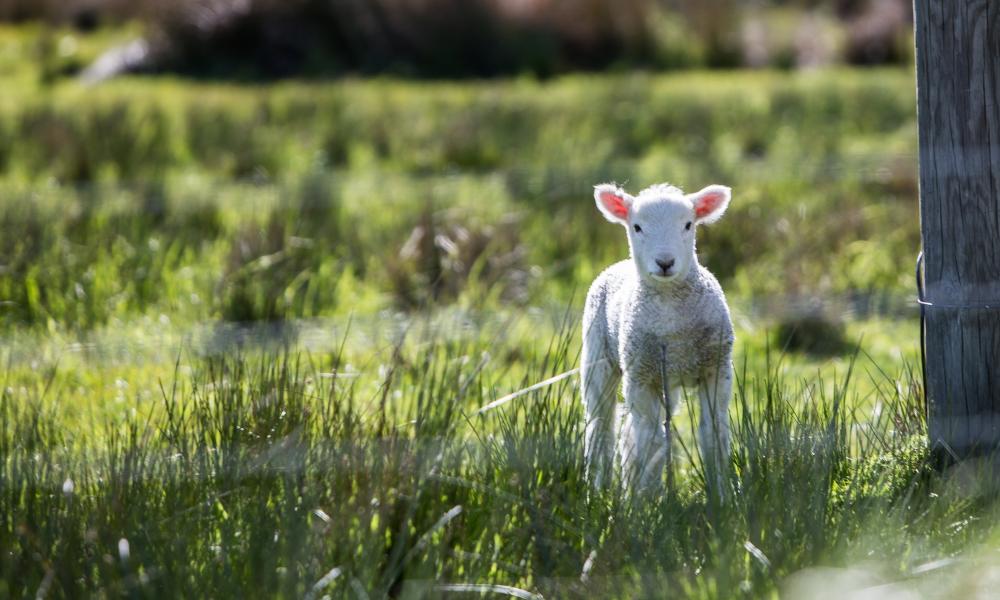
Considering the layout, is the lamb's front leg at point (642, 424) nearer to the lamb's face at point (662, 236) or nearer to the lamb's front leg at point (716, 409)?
the lamb's front leg at point (716, 409)

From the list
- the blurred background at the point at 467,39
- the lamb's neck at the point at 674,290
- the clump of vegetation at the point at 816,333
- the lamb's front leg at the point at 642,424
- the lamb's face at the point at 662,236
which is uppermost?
the blurred background at the point at 467,39

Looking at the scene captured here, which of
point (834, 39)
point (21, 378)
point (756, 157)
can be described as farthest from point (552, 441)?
point (834, 39)

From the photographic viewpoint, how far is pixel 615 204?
13.6 feet

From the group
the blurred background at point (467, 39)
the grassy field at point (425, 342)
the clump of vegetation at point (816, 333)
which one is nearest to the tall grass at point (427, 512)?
the grassy field at point (425, 342)

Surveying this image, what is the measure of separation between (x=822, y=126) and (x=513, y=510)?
966 cm

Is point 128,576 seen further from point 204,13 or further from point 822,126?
point 204,13

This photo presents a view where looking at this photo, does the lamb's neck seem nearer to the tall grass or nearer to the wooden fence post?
the tall grass

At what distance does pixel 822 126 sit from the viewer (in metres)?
12.3

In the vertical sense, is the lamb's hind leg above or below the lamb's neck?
below

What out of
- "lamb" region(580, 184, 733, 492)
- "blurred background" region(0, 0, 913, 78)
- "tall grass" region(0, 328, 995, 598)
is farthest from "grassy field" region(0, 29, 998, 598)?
"blurred background" region(0, 0, 913, 78)

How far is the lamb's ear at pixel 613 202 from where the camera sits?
13.5 ft

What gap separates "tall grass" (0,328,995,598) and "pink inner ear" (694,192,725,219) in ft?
2.00

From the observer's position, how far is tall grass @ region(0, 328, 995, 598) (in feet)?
9.93

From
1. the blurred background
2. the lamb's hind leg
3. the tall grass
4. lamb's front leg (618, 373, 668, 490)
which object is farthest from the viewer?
the blurred background
